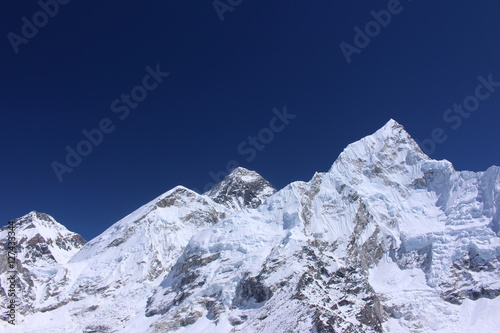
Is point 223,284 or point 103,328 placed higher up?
point 103,328

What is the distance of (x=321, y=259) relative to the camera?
545ft

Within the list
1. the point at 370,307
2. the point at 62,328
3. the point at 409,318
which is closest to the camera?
the point at 370,307

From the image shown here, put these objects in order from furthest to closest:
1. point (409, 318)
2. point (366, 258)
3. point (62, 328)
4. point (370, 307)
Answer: point (366, 258)
point (62, 328)
point (409, 318)
point (370, 307)

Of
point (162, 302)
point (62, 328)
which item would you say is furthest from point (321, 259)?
point (62, 328)

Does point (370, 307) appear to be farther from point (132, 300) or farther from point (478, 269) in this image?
point (132, 300)

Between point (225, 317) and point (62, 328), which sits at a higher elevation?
point (62, 328)

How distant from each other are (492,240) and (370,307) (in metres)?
73.5

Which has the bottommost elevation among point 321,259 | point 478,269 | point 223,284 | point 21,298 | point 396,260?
point 478,269

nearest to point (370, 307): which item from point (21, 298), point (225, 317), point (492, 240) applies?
point (225, 317)

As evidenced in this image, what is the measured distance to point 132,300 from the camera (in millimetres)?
184375

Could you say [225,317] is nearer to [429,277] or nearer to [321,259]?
[321,259]

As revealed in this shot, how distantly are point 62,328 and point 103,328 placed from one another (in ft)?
57.3

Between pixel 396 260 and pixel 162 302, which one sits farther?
pixel 396 260

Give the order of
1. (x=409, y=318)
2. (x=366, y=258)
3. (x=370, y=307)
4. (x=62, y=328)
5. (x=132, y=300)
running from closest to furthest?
(x=370, y=307) → (x=409, y=318) → (x=62, y=328) → (x=132, y=300) → (x=366, y=258)
